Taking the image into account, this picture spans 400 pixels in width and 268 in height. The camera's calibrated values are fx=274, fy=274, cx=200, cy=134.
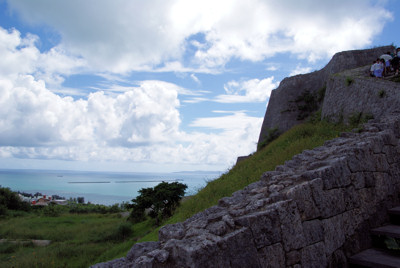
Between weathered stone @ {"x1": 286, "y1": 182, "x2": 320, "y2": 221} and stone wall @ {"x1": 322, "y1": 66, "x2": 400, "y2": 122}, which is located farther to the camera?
stone wall @ {"x1": 322, "y1": 66, "x2": 400, "y2": 122}

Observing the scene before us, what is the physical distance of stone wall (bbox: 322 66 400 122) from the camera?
830 cm

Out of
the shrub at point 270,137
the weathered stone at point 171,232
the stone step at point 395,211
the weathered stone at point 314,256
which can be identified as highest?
the shrub at point 270,137

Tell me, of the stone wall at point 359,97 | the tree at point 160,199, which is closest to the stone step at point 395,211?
the stone wall at point 359,97

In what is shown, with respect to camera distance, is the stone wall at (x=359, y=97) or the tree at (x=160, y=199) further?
the tree at (x=160, y=199)

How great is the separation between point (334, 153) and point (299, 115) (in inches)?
533

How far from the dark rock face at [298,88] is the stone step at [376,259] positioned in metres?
14.0

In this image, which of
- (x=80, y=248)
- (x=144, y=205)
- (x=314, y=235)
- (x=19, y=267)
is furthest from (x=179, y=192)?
(x=314, y=235)

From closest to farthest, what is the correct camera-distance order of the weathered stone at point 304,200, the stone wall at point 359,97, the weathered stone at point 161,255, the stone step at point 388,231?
the weathered stone at point 161,255, the weathered stone at point 304,200, the stone step at point 388,231, the stone wall at point 359,97

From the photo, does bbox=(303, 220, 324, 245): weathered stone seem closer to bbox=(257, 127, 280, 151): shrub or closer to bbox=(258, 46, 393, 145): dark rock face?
bbox=(257, 127, 280, 151): shrub

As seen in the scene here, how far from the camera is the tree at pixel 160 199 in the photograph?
12.9 meters

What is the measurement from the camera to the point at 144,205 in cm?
1377

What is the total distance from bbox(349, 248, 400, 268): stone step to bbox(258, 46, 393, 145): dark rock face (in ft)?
46.0

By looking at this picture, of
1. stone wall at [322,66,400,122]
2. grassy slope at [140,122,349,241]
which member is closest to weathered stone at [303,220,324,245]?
grassy slope at [140,122,349,241]

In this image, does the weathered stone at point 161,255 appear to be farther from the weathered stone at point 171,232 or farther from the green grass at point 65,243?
the green grass at point 65,243
